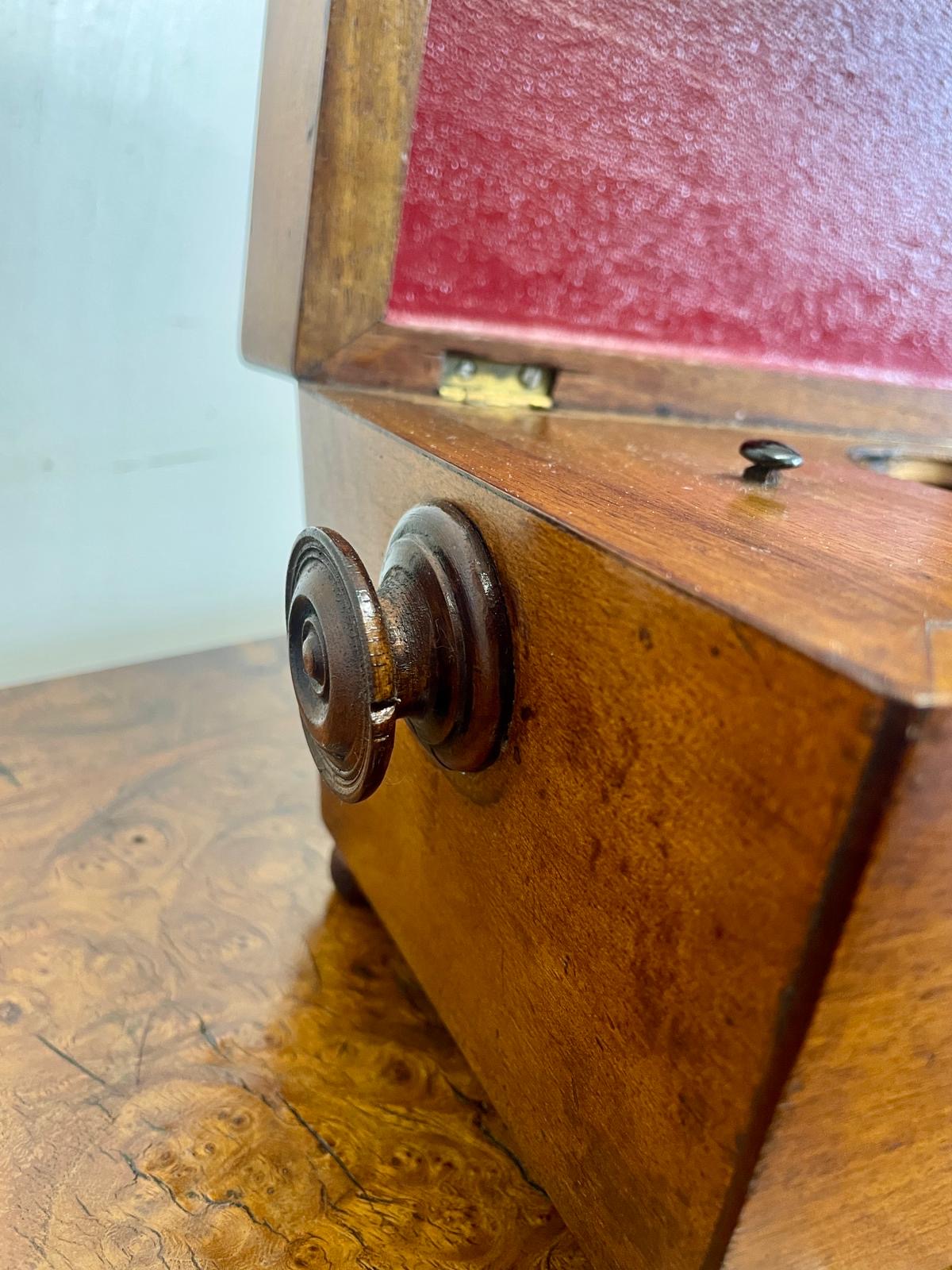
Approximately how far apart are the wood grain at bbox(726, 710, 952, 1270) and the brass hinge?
19.6 inches

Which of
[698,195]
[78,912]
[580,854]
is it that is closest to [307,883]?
[78,912]

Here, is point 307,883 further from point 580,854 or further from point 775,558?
point 775,558

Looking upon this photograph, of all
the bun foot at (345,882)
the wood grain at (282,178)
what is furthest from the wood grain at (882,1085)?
the wood grain at (282,178)

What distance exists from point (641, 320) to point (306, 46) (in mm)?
330

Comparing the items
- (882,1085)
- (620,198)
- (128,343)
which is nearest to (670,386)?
(620,198)

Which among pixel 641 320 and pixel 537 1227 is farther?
pixel 641 320

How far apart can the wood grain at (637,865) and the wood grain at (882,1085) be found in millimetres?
12

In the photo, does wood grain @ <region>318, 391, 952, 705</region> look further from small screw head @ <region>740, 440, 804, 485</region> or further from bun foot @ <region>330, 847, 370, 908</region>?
bun foot @ <region>330, 847, 370, 908</region>

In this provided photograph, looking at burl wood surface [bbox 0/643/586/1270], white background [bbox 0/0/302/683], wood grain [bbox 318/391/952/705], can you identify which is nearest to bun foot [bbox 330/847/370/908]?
burl wood surface [bbox 0/643/586/1270]

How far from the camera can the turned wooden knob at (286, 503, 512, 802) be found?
44 centimetres

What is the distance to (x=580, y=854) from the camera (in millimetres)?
417

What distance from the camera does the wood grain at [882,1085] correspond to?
0.29 m

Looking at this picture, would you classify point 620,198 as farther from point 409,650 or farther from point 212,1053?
point 212,1053

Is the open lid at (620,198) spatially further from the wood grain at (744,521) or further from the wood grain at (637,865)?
the wood grain at (637,865)
